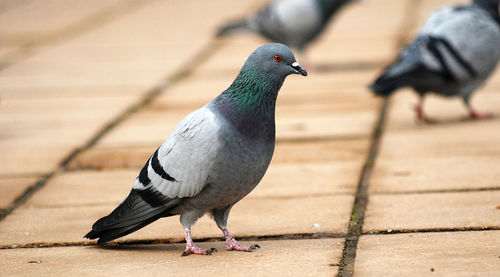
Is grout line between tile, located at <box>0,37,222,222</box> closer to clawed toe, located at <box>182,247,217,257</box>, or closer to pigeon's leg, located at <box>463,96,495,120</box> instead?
clawed toe, located at <box>182,247,217,257</box>

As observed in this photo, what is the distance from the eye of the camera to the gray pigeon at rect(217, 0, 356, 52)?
31.3ft

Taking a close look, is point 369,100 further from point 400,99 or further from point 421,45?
point 421,45

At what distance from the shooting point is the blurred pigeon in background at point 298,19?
31.3 feet

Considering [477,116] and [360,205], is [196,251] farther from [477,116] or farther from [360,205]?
[477,116]

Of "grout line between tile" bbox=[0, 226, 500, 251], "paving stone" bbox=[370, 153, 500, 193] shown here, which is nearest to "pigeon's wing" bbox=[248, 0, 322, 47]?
"paving stone" bbox=[370, 153, 500, 193]

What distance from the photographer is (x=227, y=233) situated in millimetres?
4137

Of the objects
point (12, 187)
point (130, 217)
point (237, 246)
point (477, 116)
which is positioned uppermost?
point (12, 187)

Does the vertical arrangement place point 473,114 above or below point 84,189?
below

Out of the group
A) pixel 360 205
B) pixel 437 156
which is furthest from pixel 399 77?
pixel 360 205

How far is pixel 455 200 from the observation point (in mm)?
4715

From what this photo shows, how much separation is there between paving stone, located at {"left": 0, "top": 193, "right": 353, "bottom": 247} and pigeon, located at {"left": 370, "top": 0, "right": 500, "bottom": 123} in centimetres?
196

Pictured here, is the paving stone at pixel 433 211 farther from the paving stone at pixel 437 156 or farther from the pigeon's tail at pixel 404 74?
the pigeon's tail at pixel 404 74

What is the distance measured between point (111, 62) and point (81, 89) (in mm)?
1523

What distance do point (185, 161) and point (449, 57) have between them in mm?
3311
